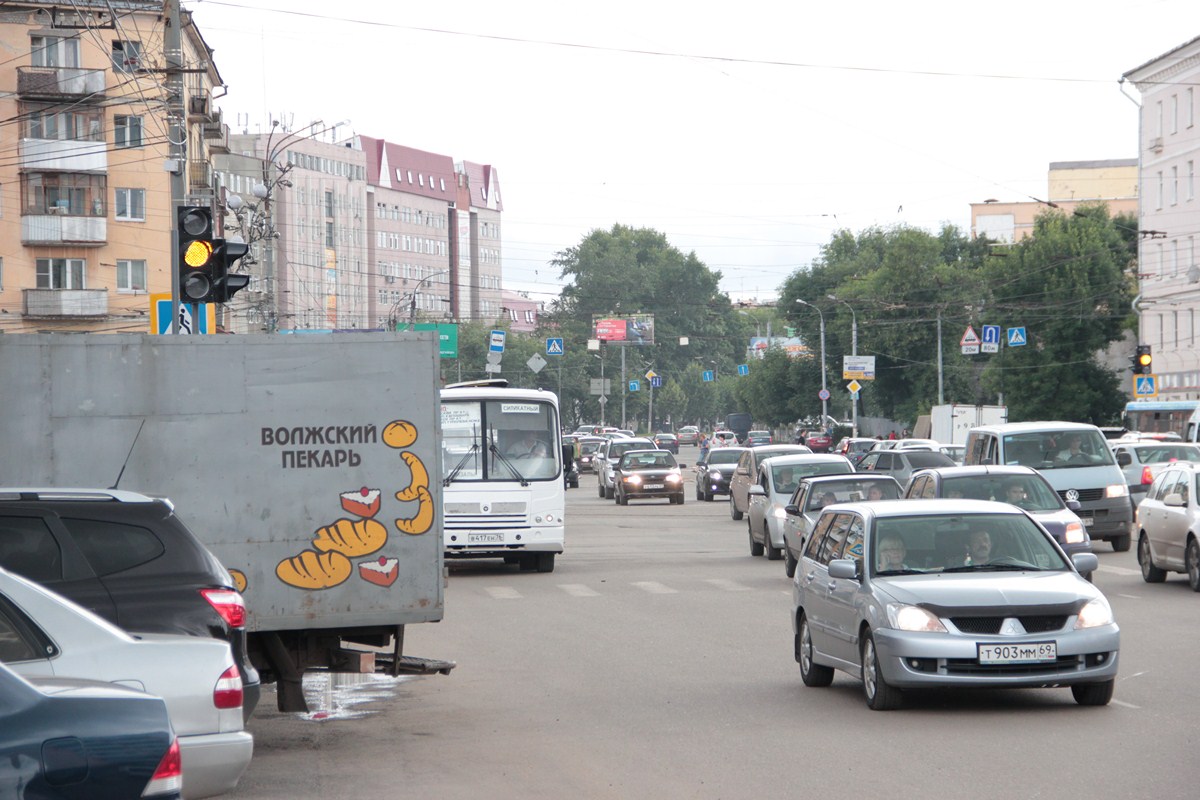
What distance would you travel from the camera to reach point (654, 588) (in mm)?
22594

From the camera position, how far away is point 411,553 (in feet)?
37.1

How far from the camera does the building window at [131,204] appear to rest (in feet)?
222

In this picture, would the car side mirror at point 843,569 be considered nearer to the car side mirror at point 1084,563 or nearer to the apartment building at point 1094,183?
the car side mirror at point 1084,563

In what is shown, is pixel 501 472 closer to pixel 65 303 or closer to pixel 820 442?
pixel 65 303

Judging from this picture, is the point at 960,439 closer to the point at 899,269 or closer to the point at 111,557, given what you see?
the point at 899,269

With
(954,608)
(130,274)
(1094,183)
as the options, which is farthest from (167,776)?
(1094,183)

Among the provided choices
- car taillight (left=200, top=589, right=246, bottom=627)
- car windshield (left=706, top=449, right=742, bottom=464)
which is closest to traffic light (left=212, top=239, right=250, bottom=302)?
car taillight (left=200, top=589, right=246, bottom=627)

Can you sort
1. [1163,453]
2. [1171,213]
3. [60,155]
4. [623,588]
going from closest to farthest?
[623,588], [1163,453], [60,155], [1171,213]

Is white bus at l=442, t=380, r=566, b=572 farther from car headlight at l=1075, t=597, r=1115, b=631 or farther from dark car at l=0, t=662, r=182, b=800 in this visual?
dark car at l=0, t=662, r=182, b=800

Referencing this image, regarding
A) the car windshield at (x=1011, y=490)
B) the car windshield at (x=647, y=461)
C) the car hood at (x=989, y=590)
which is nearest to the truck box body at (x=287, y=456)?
the car hood at (x=989, y=590)

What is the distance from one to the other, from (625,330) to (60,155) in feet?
205

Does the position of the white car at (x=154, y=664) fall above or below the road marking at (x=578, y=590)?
above

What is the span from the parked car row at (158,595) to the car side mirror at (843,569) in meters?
4.78

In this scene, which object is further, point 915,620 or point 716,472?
point 716,472
